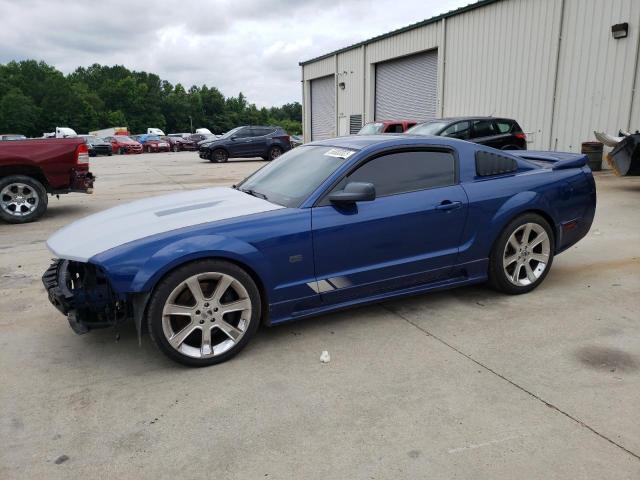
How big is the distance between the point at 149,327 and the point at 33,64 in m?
126

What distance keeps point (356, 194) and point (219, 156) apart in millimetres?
20394

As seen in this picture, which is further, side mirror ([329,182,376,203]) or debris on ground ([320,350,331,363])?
side mirror ([329,182,376,203])

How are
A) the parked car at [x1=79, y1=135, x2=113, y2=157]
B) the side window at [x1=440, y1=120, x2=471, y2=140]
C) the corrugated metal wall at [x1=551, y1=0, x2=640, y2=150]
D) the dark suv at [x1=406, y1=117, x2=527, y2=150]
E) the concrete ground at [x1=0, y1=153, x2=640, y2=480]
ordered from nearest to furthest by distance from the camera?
1. the concrete ground at [x1=0, y1=153, x2=640, y2=480]
2. the side window at [x1=440, y1=120, x2=471, y2=140]
3. the dark suv at [x1=406, y1=117, x2=527, y2=150]
4. the corrugated metal wall at [x1=551, y1=0, x2=640, y2=150]
5. the parked car at [x1=79, y1=135, x2=113, y2=157]

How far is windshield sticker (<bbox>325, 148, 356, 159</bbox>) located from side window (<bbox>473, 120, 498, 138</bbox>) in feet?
31.6

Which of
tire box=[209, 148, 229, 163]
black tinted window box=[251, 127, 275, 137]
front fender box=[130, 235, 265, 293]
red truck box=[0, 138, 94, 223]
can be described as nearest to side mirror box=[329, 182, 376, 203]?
front fender box=[130, 235, 265, 293]

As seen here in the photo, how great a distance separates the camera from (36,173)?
864 cm

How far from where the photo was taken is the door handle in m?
4.12

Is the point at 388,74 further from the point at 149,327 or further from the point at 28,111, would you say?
the point at 28,111

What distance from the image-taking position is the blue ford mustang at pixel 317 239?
3320 mm

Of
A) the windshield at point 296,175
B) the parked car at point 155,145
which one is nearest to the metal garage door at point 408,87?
the windshield at point 296,175

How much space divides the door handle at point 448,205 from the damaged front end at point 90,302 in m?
2.43

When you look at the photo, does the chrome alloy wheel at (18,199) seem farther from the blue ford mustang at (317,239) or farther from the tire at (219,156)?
the tire at (219,156)

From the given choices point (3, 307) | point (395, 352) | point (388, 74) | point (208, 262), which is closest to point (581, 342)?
point (395, 352)

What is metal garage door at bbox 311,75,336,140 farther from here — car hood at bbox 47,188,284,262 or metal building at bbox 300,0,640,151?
car hood at bbox 47,188,284,262
